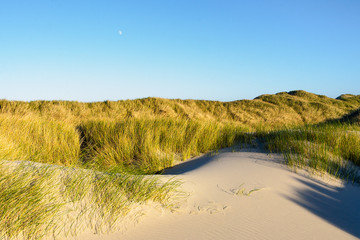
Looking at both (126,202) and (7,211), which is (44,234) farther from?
(126,202)

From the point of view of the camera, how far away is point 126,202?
7.47 ft

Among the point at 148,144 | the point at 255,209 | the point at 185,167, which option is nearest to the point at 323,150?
the point at 185,167

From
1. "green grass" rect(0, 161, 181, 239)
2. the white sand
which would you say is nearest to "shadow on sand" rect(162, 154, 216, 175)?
A: the white sand

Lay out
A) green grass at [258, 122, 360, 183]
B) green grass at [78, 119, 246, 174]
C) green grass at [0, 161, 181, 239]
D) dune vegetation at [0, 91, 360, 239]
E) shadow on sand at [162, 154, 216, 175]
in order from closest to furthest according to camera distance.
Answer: green grass at [0, 161, 181, 239] < dune vegetation at [0, 91, 360, 239] < green grass at [258, 122, 360, 183] < shadow on sand at [162, 154, 216, 175] < green grass at [78, 119, 246, 174]

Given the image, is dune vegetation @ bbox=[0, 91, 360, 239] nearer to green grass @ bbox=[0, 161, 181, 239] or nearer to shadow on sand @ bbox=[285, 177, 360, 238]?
green grass @ bbox=[0, 161, 181, 239]

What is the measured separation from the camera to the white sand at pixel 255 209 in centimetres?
209

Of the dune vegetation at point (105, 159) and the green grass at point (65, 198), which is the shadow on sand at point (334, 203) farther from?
the green grass at point (65, 198)

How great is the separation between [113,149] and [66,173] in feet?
6.32

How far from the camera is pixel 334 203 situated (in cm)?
289

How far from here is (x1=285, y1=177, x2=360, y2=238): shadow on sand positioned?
2.52 meters

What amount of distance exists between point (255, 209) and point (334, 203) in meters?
1.04

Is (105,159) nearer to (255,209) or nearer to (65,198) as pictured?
(65,198)

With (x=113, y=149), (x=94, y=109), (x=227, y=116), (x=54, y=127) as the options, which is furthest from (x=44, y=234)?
(x=227, y=116)

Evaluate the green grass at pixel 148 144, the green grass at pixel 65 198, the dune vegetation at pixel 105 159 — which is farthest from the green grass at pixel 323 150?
the green grass at pixel 65 198
